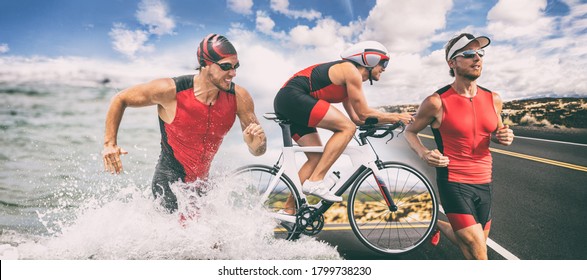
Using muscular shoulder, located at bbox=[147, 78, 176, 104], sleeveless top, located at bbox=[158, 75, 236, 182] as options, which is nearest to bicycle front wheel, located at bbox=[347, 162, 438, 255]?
sleeveless top, located at bbox=[158, 75, 236, 182]

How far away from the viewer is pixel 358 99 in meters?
3.25

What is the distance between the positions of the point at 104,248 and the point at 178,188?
0.82 metres

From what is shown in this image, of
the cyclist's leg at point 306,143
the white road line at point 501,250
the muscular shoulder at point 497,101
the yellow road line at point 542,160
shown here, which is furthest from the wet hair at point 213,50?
the white road line at point 501,250

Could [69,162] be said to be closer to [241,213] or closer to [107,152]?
[107,152]

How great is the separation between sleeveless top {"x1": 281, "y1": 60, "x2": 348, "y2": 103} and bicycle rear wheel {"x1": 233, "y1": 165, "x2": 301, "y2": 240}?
2.19 feet

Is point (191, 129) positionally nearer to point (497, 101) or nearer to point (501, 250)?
point (497, 101)

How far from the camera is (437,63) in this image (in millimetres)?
3605

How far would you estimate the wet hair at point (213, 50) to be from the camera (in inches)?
130

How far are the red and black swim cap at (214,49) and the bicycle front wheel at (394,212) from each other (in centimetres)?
141

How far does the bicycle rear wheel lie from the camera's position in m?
3.42

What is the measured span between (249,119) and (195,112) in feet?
1.38

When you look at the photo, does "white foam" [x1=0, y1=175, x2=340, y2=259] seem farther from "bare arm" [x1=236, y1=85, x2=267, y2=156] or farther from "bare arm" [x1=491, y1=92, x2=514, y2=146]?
"bare arm" [x1=491, y1=92, x2=514, y2=146]

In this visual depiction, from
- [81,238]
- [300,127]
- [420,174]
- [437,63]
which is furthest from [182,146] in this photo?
[437,63]

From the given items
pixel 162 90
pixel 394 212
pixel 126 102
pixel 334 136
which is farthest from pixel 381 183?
pixel 126 102
